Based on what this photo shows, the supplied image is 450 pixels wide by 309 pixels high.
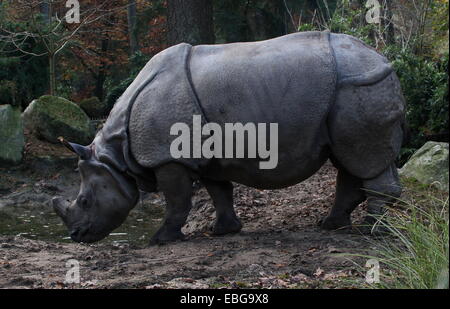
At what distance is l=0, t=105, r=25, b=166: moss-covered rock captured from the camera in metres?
13.4

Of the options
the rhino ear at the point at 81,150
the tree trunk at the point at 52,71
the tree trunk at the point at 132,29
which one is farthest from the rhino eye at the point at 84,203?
the tree trunk at the point at 132,29

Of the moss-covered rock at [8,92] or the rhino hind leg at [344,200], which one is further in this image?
the moss-covered rock at [8,92]

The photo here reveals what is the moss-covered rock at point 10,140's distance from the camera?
13.4 metres

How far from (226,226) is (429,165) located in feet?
9.73

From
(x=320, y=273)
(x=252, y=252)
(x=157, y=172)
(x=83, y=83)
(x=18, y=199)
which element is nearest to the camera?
(x=320, y=273)

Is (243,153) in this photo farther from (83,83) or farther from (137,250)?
(83,83)

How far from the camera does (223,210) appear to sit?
7.80 meters

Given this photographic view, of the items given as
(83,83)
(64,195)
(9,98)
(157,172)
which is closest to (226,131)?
(157,172)

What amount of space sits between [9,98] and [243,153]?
1067cm

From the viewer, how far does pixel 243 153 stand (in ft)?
22.8

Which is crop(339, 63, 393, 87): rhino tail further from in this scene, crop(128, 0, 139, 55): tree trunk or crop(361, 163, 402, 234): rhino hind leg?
crop(128, 0, 139, 55): tree trunk

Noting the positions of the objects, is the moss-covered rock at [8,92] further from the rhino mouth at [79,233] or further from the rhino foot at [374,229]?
the rhino foot at [374,229]

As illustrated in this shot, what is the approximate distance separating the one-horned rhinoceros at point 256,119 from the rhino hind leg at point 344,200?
16 millimetres

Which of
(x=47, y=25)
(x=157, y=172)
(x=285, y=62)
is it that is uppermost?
(x=47, y=25)
